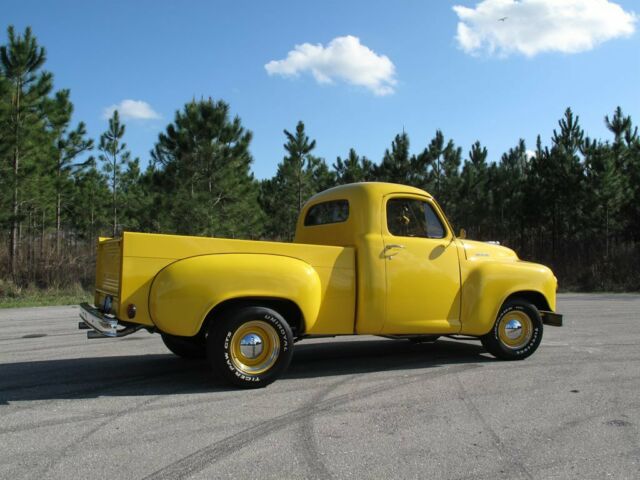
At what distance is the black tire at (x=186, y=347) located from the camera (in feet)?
20.8

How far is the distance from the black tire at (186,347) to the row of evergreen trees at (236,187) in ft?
49.3

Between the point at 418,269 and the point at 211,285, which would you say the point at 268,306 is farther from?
the point at 418,269

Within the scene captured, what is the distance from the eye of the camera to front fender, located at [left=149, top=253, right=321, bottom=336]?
5105 mm

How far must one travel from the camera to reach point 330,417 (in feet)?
15.1

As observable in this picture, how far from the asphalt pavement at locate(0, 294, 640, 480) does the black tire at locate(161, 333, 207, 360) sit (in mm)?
128

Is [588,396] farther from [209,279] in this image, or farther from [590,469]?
[209,279]

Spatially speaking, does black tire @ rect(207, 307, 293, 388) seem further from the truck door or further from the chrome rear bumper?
the truck door

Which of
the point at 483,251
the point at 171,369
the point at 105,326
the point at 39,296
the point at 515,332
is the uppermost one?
the point at 483,251

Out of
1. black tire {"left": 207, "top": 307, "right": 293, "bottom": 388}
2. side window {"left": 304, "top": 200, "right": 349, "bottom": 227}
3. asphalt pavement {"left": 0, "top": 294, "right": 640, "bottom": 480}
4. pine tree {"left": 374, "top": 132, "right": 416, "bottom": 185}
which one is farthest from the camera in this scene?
pine tree {"left": 374, "top": 132, "right": 416, "bottom": 185}

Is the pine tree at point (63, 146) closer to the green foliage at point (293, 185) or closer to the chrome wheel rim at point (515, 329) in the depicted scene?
the green foliage at point (293, 185)

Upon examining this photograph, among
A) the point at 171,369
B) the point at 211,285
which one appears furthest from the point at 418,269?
the point at 171,369

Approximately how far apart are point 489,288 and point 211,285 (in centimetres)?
340

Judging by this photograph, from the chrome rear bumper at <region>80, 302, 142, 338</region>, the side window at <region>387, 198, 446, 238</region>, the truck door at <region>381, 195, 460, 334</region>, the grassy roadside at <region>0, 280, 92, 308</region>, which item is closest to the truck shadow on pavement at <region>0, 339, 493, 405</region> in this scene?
the chrome rear bumper at <region>80, 302, 142, 338</region>

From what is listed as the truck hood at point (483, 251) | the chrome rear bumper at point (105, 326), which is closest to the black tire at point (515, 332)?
the truck hood at point (483, 251)
